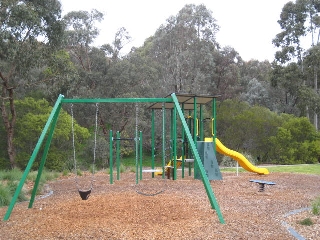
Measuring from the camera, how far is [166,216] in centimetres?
576

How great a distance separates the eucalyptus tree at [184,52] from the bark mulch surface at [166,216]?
1993 cm

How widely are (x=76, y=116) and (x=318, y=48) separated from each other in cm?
1660

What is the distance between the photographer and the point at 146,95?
920 inches

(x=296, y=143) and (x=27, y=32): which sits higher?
(x=27, y=32)

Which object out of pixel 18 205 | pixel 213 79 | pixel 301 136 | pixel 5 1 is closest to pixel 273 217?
pixel 18 205

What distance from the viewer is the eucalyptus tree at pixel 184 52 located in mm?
28500

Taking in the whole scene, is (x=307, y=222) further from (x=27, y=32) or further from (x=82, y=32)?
(x=82, y=32)

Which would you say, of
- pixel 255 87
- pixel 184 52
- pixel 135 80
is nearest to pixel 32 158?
pixel 135 80

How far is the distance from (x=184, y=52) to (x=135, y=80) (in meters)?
7.26

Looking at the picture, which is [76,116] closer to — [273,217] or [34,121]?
[34,121]

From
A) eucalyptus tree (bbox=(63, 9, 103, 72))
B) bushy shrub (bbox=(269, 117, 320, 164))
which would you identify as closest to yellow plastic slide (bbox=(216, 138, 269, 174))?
bushy shrub (bbox=(269, 117, 320, 164))

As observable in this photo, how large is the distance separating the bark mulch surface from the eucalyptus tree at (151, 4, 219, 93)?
19.9 m

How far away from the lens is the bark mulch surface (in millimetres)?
4789

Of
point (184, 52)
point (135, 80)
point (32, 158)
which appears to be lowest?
point (32, 158)
